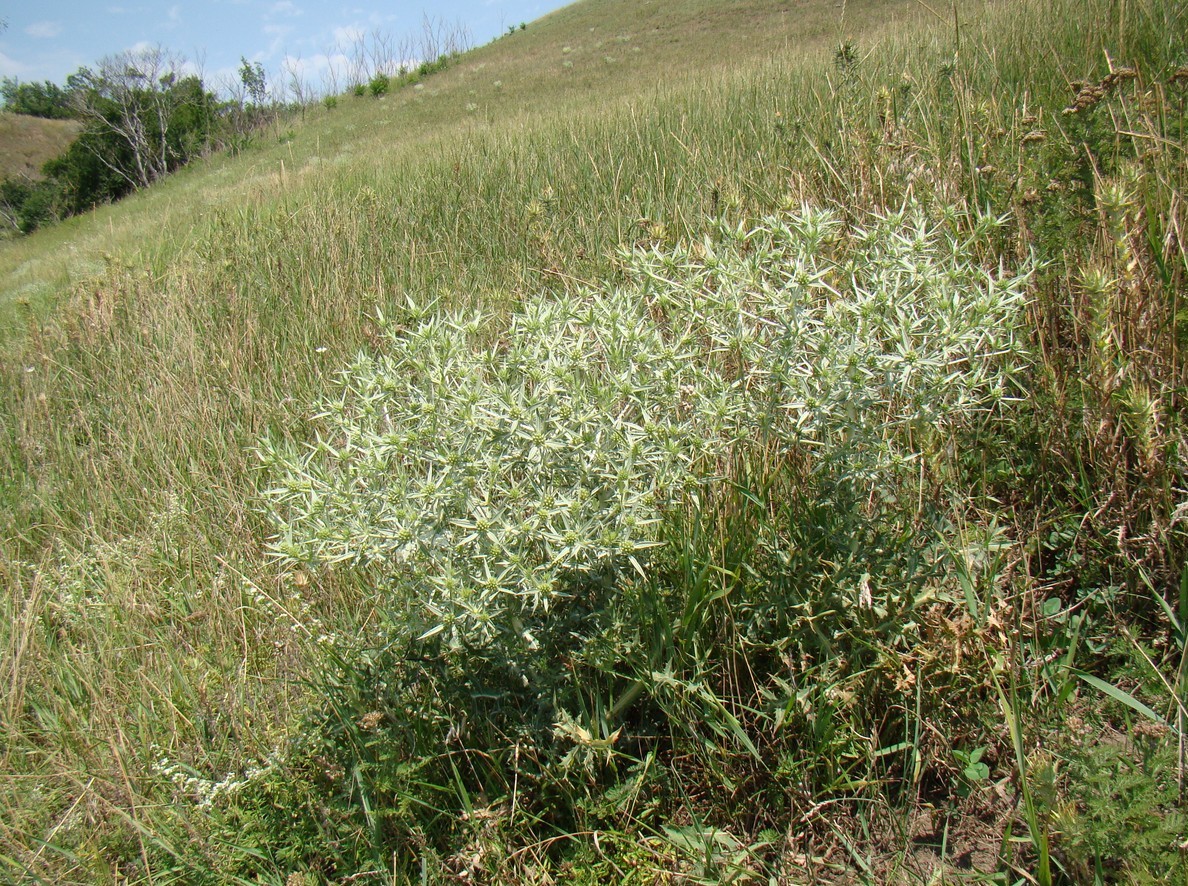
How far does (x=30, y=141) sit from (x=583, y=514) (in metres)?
59.5

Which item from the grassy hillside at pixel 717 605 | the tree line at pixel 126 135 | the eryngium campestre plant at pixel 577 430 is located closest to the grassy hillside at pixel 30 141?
the tree line at pixel 126 135

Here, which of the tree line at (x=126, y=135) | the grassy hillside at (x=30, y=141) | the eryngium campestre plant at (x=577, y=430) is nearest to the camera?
the eryngium campestre plant at (x=577, y=430)

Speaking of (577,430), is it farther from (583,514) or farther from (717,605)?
(717,605)

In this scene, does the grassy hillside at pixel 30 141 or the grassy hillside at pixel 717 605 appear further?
the grassy hillside at pixel 30 141

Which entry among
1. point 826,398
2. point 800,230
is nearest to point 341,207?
point 800,230

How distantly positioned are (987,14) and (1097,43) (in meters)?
1.74

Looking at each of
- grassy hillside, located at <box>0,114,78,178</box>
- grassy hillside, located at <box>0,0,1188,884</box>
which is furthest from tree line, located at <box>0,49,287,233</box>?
grassy hillside, located at <box>0,0,1188,884</box>

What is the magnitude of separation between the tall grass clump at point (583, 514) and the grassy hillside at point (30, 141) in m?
51.8

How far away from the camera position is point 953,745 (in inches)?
63.9

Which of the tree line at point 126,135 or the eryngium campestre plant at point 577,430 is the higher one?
the tree line at point 126,135

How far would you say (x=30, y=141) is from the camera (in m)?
44.7

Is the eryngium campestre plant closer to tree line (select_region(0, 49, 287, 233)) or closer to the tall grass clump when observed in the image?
the tall grass clump

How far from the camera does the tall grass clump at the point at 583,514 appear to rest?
57.3 inches

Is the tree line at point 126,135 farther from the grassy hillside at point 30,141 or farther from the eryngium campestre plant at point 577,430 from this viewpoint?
the eryngium campestre plant at point 577,430
